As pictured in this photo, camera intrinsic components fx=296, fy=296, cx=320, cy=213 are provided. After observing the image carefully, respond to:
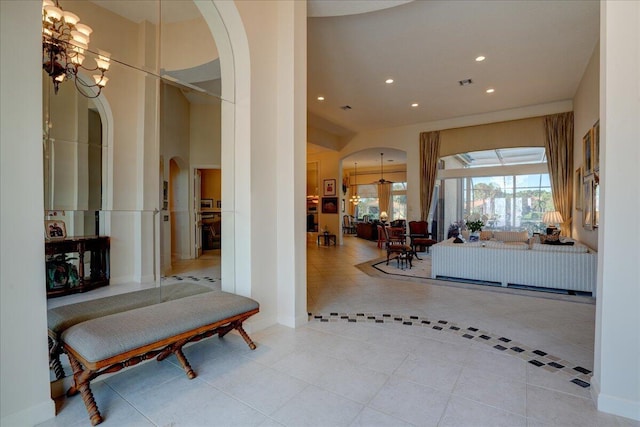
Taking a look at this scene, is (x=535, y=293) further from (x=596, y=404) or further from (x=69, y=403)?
(x=69, y=403)

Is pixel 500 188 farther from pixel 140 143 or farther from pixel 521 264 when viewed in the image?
pixel 140 143

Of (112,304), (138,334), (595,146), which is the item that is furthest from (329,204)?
(138,334)

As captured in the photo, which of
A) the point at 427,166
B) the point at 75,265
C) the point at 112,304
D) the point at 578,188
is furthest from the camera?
the point at 427,166

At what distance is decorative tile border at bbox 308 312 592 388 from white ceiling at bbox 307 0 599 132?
3694 millimetres

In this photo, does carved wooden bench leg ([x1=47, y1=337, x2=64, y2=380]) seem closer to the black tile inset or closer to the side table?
the black tile inset

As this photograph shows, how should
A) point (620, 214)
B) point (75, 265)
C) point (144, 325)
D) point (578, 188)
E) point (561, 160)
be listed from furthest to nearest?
point (561, 160) < point (578, 188) < point (75, 265) < point (144, 325) < point (620, 214)

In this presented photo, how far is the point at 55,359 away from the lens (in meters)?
2.04

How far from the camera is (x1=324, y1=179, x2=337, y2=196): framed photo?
10680mm

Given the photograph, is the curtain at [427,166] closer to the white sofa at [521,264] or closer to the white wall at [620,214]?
the white sofa at [521,264]

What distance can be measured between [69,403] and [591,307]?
5483 millimetres

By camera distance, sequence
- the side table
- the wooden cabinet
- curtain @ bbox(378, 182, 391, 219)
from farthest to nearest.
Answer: curtain @ bbox(378, 182, 391, 219)
the wooden cabinet
the side table

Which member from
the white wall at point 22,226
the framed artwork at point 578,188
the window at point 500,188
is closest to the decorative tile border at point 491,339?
Result: the white wall at point 22,226

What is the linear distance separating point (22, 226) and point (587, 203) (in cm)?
727

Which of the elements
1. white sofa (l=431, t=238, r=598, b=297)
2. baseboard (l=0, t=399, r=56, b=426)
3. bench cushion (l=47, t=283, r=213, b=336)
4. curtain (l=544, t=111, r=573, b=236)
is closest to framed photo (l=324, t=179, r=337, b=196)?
white sofa (l=431, t=238, r=598, b=297)
